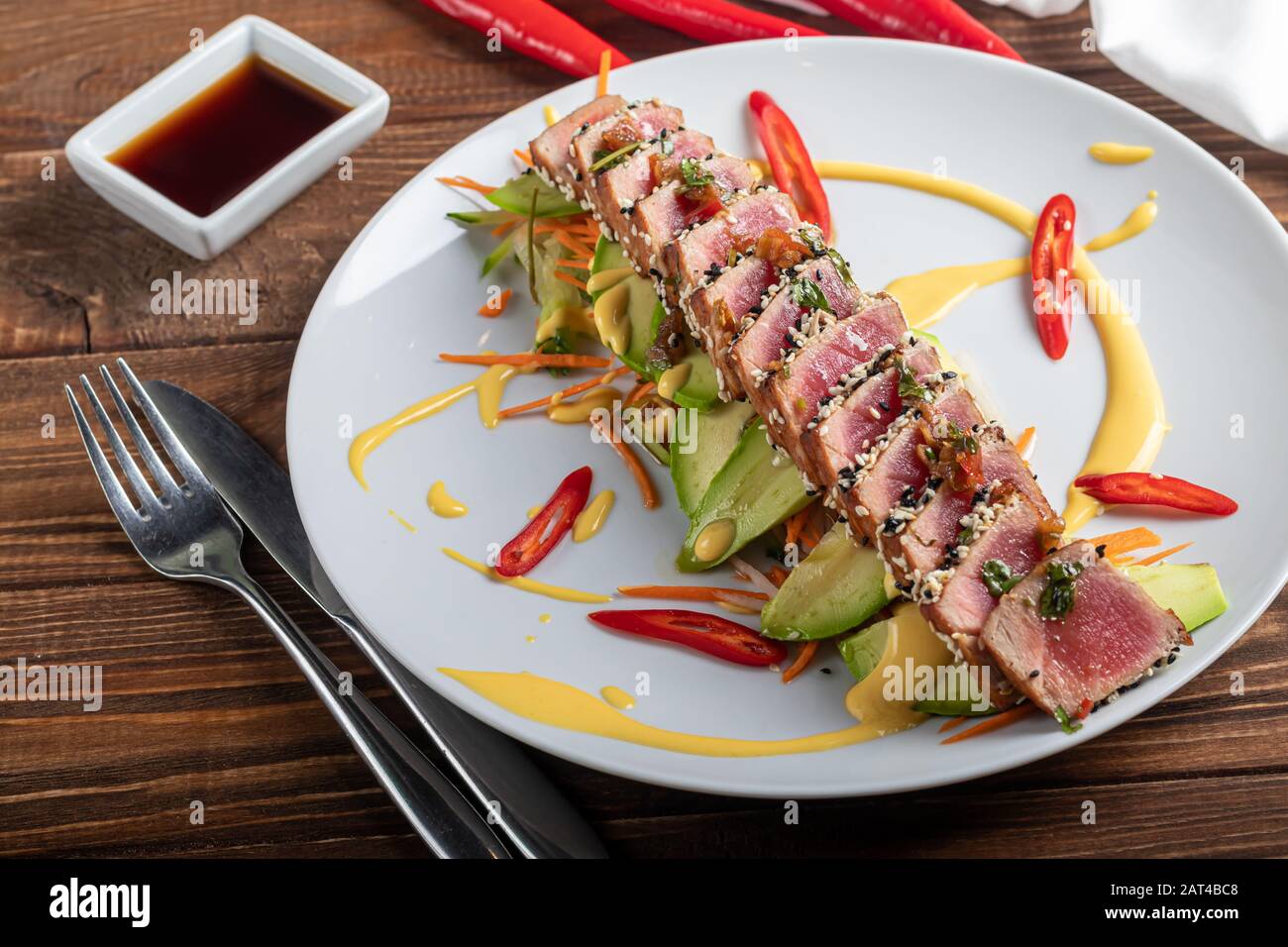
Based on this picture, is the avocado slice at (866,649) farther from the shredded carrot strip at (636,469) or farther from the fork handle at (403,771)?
the fork handle at (403,771)

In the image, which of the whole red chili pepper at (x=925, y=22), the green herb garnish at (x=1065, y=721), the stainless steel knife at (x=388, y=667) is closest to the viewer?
the green herb garnish at (x=1065, y=721)

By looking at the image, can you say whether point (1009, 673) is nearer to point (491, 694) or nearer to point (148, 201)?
point (491, 694)

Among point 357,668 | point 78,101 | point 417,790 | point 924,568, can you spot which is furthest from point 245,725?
point 78,101

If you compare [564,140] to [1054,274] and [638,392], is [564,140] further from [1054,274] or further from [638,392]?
[1054,274]

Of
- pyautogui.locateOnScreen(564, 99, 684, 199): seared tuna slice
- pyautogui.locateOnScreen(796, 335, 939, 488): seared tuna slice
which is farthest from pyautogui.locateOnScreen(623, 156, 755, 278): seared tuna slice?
pyautogui.locateOnScreen(796, 335, 939, 488): seared tuna slice

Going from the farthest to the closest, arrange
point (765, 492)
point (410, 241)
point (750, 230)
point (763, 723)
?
1. point (410, 241)
2. point (750, 230)
3. point (765, 492)
4. point (763, 723)

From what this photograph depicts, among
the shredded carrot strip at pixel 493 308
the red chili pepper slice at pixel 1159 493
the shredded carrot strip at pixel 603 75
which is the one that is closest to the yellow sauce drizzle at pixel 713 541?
the red chili pepper slice at pixel 1159 493

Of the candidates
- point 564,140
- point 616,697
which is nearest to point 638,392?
point 564,140
